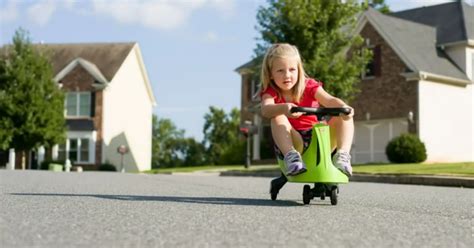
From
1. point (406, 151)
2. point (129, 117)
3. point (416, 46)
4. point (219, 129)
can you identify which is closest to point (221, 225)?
point (406, 151)

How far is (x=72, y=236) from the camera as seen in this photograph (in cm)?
384

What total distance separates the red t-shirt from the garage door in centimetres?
2510

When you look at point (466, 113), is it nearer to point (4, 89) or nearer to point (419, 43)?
point (419, 43)

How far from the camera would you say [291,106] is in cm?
634

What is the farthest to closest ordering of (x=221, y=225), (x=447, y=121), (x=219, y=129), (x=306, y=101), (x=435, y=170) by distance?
(x=219, y=129) → (x=447, y=121) → (x=435, y=170) → (x=306, y=101) → (x=221, y=225)

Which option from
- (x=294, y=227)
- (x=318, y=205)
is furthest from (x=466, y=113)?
(x=294, y=227)

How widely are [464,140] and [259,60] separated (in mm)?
11687

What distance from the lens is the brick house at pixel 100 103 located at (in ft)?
140

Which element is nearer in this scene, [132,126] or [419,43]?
[419,43]

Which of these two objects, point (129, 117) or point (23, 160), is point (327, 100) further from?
point (129, 117)

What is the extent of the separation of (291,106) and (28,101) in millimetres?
32814

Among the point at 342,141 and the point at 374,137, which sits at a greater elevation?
the point at 374,137

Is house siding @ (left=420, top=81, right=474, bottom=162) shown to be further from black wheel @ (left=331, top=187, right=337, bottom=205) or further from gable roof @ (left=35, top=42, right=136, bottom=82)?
black wheel @ (left=331, top=187, right=337, bottom=205)

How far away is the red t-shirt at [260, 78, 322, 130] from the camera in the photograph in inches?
270
